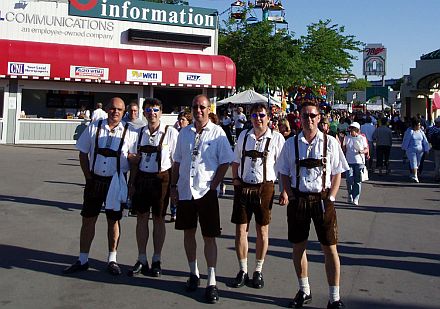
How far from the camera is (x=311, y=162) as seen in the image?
451cm

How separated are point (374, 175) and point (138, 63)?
35.5 feet

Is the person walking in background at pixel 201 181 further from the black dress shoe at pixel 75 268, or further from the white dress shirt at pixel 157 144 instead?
the black dress shoe at pixel 75 268

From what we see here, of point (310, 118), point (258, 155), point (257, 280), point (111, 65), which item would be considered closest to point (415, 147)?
point (258, 155)

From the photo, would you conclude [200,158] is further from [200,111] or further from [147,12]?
[147,12]

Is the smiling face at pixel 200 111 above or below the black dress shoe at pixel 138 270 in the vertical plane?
above

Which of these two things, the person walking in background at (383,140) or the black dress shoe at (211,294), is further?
the person walking in background at (383,140)

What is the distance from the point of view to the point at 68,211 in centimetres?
860

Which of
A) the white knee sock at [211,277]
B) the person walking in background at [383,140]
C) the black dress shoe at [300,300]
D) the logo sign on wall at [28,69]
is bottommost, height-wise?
the black dress shoe at [300,300]

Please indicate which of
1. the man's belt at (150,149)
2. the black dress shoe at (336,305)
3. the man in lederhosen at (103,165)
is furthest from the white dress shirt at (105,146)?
the black dress shoe at (336,305)

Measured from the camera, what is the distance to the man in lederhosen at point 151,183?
5.36 m

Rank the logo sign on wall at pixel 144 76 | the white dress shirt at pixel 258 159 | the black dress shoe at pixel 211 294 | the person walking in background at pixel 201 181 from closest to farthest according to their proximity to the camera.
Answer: the black dress shoe at pixel 211 294 < the person walking in background at pixel 201 181 < the white dress shirt at pixel 258 159 < the logo sign on wall at pixel 144 76

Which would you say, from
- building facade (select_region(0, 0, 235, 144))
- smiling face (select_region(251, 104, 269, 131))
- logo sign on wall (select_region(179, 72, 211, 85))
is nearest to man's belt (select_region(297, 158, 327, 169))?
smiling face (select_region(251, 104, 269, 131))

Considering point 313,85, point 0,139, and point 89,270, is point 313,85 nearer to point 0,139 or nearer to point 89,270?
point 0,139

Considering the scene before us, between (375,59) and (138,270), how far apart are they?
137 feet
